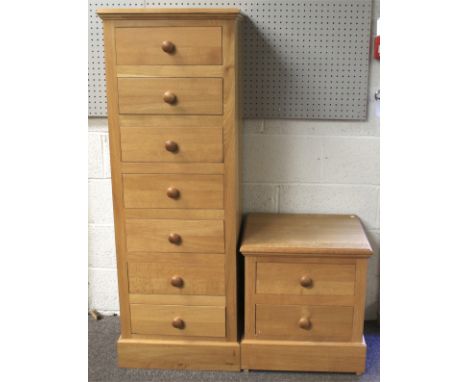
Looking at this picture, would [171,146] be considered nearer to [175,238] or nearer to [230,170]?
[230,170]

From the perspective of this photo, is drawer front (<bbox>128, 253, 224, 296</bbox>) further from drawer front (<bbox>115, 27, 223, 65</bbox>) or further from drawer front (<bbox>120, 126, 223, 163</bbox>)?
drawer front (<bbox>115, 27, 223, 65</bbox>)

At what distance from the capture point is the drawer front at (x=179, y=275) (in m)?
1.91

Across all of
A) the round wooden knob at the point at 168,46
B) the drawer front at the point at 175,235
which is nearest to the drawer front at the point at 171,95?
the round wooden knob at the point at 168,46

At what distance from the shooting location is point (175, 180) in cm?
183

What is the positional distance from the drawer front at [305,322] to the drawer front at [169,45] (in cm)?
101

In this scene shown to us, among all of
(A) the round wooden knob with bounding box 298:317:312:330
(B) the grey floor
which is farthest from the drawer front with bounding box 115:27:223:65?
(B) the grey floor

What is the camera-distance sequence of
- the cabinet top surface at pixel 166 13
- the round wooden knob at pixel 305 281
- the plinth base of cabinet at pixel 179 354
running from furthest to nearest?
1. the plinth base of cabinet at pixel 179 354
2. the round wooden knob at pixel 305 281
3. the cabinet top surface at pixel 166 13

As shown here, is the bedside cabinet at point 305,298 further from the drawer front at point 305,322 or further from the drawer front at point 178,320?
the drawer front at point 178,320

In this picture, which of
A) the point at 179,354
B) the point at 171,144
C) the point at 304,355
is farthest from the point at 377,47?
the point at 179,354

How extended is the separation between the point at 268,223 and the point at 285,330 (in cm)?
46

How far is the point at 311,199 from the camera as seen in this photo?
87.3 inches

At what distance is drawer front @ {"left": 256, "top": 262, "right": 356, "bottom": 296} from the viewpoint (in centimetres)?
189

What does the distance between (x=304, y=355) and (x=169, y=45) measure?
1331 millimetres

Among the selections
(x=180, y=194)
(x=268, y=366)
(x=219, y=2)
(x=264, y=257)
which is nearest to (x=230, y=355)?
(x=268, y=366)
